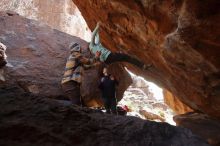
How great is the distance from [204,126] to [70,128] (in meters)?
6.10

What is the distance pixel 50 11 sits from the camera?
2256cm

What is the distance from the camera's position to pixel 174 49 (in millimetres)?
7168

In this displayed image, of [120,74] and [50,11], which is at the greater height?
[50,11]

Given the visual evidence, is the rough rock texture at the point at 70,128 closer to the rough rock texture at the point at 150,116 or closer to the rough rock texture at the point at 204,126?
the rough rock texture at the point at 204,126

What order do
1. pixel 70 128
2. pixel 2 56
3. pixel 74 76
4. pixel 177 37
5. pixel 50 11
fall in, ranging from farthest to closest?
pixel 50 11
pixel 2 56
pixel 74 76
pixel 177 37
pixel 70 128

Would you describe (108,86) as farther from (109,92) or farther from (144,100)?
(144,100)

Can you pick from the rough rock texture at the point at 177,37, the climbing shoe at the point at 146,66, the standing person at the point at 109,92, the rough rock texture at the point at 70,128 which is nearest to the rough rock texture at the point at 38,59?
the standing person at the point at 109,92

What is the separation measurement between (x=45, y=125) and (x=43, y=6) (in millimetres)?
19930

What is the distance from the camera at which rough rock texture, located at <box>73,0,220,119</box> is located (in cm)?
596

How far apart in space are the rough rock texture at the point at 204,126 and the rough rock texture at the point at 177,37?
1.07ft

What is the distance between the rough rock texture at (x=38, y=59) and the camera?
35.1 ft

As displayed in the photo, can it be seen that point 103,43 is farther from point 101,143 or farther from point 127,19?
point 101,143

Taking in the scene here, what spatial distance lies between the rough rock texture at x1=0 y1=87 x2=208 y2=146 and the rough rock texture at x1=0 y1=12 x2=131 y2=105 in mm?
6274

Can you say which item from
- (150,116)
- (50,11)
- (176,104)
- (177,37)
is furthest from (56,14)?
(177,37)
